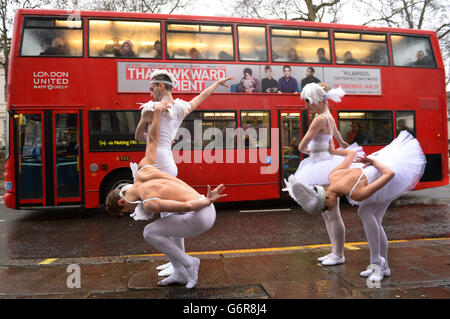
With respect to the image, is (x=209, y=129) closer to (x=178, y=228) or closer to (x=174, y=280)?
(x=174, y=280)

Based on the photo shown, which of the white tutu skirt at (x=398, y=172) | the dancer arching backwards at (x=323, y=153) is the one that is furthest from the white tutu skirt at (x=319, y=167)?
the white tutu skirt at (x=398, y=172)

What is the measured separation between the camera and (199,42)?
7.97 meters

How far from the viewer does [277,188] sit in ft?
27.4

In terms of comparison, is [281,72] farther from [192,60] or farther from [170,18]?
[170,18]

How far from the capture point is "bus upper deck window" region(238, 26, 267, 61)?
8125 mm

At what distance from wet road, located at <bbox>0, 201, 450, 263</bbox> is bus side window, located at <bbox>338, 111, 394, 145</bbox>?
178 centimetres

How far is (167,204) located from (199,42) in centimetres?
606

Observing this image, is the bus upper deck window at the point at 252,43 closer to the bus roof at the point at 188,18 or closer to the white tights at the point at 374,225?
the bus roof at the point at 188,18

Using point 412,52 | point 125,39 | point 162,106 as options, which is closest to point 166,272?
point 162,106

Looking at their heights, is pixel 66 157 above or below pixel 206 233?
above

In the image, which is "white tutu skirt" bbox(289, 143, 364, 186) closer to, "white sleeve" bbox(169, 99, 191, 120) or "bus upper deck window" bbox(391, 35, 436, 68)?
"white sleeve" bbox(169, 99, 191, 120)

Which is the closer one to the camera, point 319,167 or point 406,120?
point 319,167

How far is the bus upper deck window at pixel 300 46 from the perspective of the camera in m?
8.36

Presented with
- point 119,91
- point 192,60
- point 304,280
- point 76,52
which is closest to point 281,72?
point 192,60
